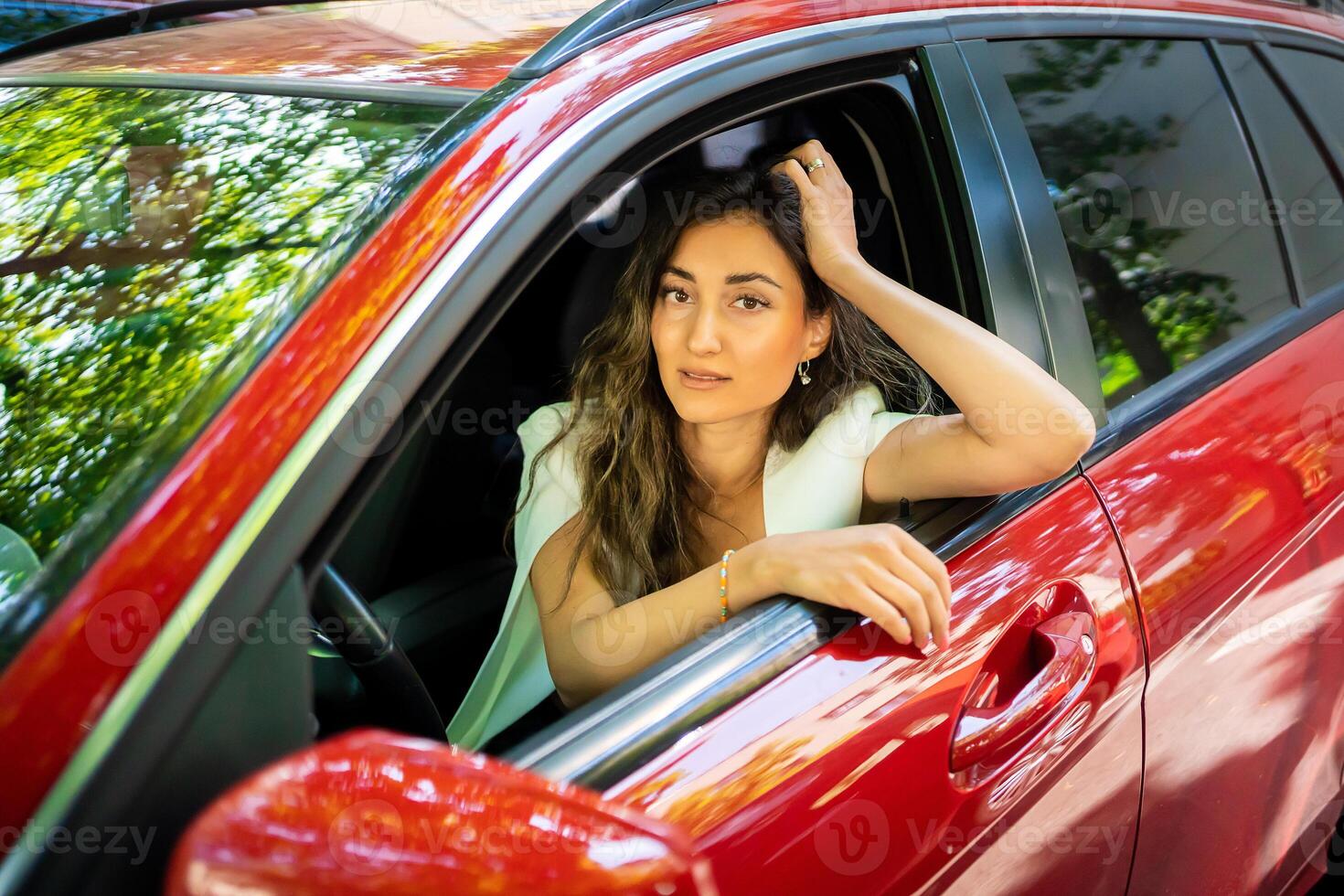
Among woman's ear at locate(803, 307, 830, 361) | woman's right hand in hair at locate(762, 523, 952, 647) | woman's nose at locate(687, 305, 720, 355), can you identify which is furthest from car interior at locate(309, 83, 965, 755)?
woman's right hand in hair at locate(762, 523, 952, 647)

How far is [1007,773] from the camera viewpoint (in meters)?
1.31

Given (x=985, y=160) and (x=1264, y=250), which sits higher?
(x=985, y=160)

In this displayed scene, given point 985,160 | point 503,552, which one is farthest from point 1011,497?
point 503,552

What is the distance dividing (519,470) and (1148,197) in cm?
120

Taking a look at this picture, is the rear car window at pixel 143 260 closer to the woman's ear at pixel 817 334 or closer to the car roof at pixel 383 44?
the car roof at pixel 383 44

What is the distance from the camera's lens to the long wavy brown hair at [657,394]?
5.87 feet

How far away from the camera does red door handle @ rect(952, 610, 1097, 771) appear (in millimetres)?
1290

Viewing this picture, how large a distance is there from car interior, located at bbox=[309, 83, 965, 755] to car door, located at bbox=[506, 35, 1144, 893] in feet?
0.33

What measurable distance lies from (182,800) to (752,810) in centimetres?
50

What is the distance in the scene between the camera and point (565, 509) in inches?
72.4

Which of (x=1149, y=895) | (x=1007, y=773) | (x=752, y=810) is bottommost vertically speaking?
(x=1149, y=895)

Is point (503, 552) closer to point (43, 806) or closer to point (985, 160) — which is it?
point (985, 160)

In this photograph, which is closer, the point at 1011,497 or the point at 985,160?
the point at 1011,497

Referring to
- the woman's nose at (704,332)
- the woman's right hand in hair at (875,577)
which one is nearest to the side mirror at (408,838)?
the woman's right hand in hair at (875,577)
